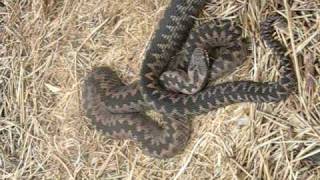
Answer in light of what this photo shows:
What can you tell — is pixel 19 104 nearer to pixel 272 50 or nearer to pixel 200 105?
pixel 200 105

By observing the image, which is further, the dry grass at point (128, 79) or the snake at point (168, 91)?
the snake at point (168, 91)

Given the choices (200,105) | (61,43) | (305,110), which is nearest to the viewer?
(305,110)

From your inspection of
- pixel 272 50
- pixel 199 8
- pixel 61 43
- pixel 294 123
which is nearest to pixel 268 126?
pixel 294 123

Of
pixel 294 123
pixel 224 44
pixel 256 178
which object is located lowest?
pixel 256 178

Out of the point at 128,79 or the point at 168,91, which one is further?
the point at 128,79

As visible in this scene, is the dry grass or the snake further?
the snake
